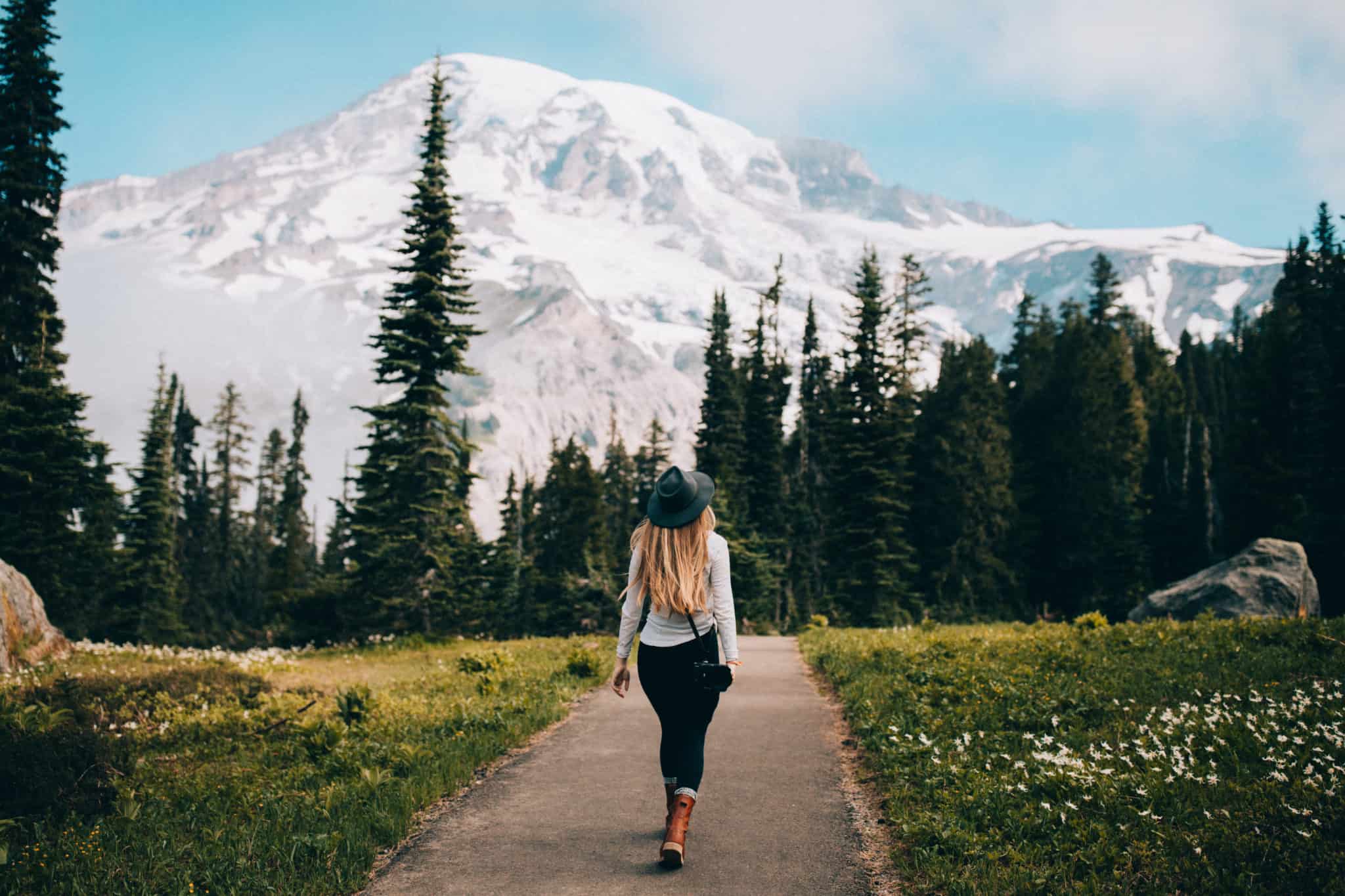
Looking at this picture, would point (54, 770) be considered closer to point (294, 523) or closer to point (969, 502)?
point (969, 502)

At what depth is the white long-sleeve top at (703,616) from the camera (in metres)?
5.91

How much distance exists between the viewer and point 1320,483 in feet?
115

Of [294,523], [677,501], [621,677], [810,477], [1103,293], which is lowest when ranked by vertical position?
[621,677]

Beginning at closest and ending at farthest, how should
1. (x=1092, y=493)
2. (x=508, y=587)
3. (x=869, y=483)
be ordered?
(x=869, y=483), (x=1092, y=493), (x=508, y=587)

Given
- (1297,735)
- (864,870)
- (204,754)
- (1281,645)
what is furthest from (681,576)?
(1281,645)

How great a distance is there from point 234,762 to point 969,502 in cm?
4332

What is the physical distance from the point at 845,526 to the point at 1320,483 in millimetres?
19035

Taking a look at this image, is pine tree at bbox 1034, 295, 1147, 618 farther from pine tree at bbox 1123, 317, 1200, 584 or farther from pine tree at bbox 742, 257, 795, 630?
pine tree at bbox 742, 257, 795, 630

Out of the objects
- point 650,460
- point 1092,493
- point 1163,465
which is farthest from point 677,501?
point 650,460

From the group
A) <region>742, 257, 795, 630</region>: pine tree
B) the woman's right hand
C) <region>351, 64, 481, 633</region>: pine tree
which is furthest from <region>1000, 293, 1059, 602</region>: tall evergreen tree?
the woman's right hand

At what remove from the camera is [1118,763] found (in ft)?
23.5

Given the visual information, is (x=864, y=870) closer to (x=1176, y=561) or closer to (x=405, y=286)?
(x=405, y=286)

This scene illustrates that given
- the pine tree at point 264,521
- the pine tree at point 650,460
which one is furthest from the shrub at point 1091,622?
the pine tree at point 264,521

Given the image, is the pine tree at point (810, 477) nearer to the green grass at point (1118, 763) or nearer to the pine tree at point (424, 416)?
the pine tree at point (424, 416)
